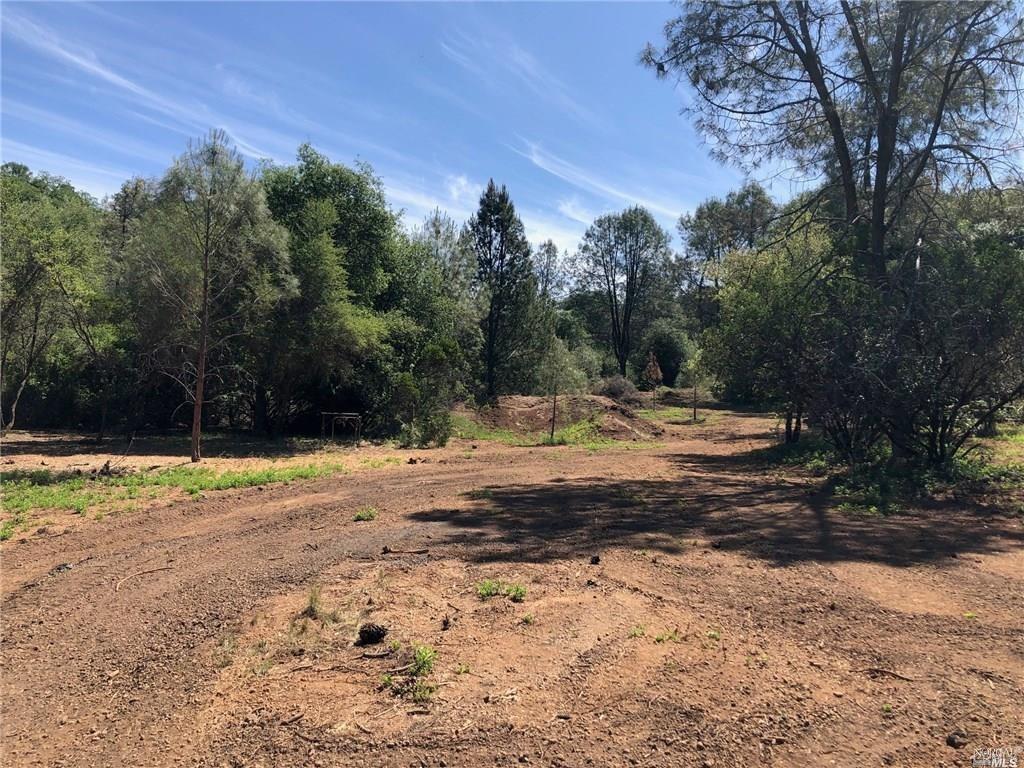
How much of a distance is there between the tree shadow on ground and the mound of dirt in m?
14.1

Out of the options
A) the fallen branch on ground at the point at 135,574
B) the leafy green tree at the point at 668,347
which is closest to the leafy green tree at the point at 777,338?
the fallen branch on ground at the point at 135,574

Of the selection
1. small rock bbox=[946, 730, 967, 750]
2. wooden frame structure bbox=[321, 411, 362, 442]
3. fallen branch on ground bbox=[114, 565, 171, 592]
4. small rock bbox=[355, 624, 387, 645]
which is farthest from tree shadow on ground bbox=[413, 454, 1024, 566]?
wooden frame structure bbox=[321, 411, 362, 442]

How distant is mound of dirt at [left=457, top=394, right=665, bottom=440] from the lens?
25.0 meters

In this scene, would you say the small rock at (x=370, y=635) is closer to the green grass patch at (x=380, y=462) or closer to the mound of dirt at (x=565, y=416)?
the green grass patch at (x=380, y=462)

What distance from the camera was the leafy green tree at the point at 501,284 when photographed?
36.1 metres

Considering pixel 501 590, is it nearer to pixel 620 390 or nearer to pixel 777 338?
pixel 777 338

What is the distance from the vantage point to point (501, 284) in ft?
120

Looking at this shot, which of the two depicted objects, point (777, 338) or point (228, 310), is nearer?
point (777, 338)

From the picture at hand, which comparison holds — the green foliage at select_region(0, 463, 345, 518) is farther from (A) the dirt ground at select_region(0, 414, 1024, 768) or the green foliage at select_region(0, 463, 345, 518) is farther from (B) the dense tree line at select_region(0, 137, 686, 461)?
(B) the dense tree line at select_region(0, 137, 686, 461)

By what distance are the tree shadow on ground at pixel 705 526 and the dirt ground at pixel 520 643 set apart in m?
0.06

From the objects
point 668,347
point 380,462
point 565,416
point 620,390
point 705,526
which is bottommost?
point 380,462

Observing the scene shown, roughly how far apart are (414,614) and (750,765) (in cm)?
244

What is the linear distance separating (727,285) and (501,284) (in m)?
18.3

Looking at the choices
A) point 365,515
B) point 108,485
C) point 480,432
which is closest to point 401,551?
point 365,515
